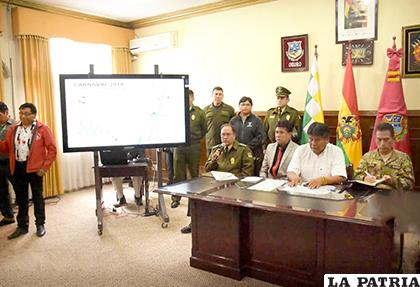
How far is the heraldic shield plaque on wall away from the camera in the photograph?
444 cm

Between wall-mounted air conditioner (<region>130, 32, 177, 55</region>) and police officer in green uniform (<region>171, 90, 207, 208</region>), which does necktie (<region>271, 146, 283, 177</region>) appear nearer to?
police officer in green uniform (<region>171, 90, 207, 208</region>)

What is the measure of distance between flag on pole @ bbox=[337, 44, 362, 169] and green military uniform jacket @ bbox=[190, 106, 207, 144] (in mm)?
1610

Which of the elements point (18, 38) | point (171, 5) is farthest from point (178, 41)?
point (18, 38)

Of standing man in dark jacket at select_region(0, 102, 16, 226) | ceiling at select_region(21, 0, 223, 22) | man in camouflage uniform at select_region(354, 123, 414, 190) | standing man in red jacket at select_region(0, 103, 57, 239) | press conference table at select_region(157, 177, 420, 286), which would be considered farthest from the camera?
ceiling at select_region(21, 0, 223, 22)

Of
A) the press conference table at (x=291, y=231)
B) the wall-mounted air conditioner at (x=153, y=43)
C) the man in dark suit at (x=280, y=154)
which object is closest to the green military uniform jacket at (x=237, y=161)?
the man in dark suit at (x=280, y=154)

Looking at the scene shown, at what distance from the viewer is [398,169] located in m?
2.71

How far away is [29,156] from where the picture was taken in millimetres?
3449

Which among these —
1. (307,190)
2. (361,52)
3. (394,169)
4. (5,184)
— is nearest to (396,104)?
(361,52)

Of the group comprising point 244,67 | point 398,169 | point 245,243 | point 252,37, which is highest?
point 252,37

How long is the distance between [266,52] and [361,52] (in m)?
1.18

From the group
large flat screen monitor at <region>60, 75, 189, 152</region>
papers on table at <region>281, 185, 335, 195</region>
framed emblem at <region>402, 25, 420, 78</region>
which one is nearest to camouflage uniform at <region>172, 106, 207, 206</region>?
large flat screen monitor at <region>60, 75, 189, 152</region>

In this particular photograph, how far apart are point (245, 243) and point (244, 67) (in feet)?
9.75

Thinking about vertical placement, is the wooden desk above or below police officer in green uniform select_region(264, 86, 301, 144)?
below

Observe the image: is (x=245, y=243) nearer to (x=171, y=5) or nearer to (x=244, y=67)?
(x=244, y=67)
